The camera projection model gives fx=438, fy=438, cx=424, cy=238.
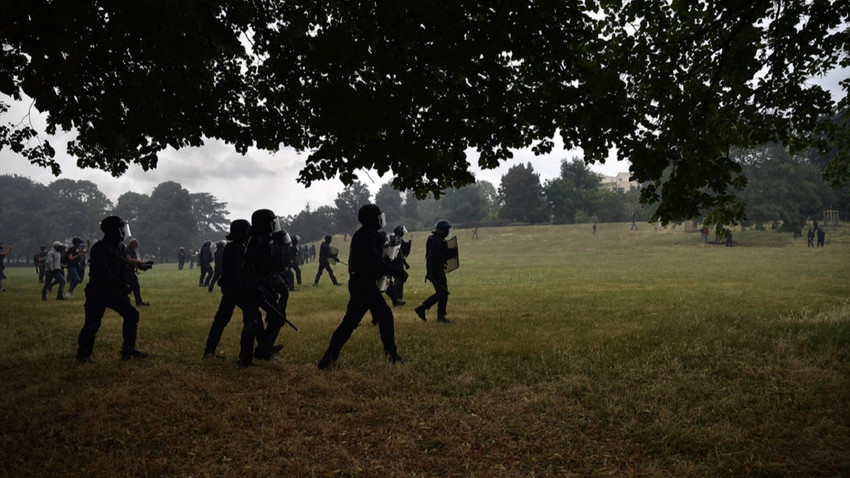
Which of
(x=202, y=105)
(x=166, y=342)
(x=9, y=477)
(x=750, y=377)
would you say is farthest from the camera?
(x=166, y=342)

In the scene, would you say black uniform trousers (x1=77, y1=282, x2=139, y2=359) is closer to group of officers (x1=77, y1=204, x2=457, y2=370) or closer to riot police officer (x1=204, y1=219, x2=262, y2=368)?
group of officers (x1=77, y1=204, x2=457, y2=370)

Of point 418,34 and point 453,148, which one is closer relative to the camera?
point 418,34

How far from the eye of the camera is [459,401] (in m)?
4.89

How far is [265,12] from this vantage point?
7016 mm

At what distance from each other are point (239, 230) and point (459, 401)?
3994 mm

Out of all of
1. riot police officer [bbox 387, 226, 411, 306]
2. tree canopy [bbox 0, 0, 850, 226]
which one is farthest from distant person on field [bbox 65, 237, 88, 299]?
riot police officer [bbox 387, 226, 411, 306]

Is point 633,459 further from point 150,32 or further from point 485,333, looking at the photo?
point 150,32

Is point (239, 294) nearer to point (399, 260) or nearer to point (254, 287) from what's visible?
point (254, 287)

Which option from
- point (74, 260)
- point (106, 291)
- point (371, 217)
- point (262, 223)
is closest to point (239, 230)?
point (262, 223)

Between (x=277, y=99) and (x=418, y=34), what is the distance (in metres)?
3.69

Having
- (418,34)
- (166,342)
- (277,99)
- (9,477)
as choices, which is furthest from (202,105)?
(9,477)

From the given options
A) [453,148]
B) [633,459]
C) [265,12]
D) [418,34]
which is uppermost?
[265,12]

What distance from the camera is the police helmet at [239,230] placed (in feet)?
21.1

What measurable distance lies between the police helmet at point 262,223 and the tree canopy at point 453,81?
2.56 ft
